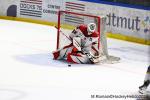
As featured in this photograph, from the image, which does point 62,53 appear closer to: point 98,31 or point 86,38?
point 86,38

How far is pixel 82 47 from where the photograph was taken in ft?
32.5

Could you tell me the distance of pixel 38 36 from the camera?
530 inches

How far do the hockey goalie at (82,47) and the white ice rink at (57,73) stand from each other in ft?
0.61

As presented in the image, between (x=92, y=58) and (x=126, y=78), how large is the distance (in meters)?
1.39

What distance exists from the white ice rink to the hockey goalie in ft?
0.61

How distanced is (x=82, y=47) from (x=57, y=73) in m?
1.34

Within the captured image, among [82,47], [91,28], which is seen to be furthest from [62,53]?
[91,28]

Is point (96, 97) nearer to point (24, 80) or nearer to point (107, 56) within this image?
point (24, 80)

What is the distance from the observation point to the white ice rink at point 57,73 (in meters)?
7.30

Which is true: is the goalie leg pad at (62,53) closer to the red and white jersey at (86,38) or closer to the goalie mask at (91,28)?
the red and white jersey at (86,38)

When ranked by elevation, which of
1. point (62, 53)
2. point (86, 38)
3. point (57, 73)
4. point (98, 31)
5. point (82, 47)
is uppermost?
point (98, 31)

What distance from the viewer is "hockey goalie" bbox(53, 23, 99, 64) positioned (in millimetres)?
9695

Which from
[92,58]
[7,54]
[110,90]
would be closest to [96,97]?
[110,90]

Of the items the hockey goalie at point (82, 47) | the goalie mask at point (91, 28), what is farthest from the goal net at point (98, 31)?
the goalie mask at point (91, 28)
